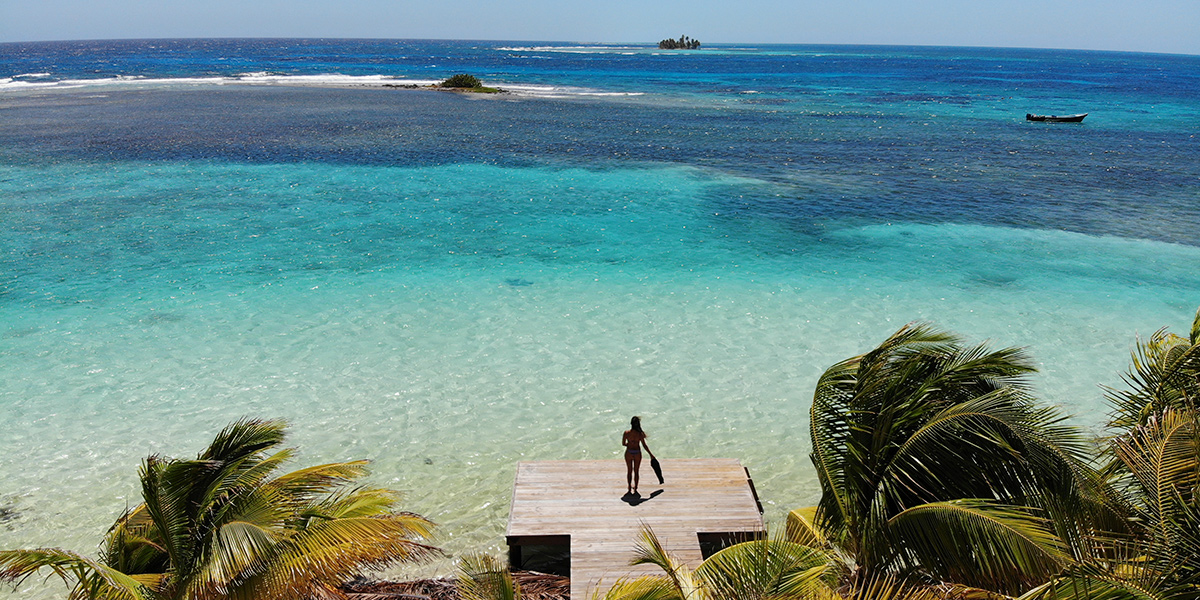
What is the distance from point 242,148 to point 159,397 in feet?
88.2

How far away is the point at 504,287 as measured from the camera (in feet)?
61.8

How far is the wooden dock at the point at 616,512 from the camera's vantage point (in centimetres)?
846

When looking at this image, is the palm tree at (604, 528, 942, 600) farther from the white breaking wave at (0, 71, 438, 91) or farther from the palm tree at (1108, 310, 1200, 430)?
the white breaking wave at (0, 71, 438, 91)

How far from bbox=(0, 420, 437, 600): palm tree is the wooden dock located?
2.30 m

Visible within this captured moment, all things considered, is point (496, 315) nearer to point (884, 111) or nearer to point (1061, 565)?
point (1061, 565)

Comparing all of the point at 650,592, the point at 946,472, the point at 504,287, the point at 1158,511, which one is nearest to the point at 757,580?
the point at 650,592

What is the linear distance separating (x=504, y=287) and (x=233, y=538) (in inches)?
518

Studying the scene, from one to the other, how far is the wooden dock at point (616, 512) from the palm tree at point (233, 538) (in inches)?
90.6

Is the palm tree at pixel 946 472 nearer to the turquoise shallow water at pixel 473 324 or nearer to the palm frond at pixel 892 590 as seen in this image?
the palm frond at pixel 892 590

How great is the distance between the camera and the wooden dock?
333 inches

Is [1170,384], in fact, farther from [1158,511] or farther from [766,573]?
[766,573]

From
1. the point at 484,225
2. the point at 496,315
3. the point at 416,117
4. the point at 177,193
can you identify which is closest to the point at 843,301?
the point at 496,315

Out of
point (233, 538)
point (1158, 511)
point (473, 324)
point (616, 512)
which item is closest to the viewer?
point (1158, 511)

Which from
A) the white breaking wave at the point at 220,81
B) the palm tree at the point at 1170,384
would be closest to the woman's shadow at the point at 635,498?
the palm tree at the point at 1170,384
